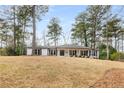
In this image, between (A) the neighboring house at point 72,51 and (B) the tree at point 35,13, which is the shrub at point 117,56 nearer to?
(A) the neighboring house at point 72,51

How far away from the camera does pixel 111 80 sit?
6383 millimetres

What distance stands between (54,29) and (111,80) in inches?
150

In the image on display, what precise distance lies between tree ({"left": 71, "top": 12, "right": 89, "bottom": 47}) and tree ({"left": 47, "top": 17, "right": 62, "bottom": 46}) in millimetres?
557

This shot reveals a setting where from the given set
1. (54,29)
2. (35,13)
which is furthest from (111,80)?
(35,13)

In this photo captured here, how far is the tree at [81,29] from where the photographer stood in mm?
9422

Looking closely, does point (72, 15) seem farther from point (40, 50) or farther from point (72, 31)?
point (40, 50)

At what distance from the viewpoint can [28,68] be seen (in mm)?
7141

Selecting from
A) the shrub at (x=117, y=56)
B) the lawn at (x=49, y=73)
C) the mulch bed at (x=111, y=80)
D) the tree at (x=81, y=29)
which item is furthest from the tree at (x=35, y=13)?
the mulch bed at (x=111, y=80)

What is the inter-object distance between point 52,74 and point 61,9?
256cm

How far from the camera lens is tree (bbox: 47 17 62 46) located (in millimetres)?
9211

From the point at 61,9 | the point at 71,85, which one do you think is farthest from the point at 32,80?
the point at 61,9

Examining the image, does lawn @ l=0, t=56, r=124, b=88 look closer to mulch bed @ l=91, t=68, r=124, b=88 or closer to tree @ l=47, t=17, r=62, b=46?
mulch bed @ l=91, t=68, r=124, b=88

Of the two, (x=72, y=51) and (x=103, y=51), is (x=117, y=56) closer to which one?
(x=103, y=51)

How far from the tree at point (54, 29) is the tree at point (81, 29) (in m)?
0.56
